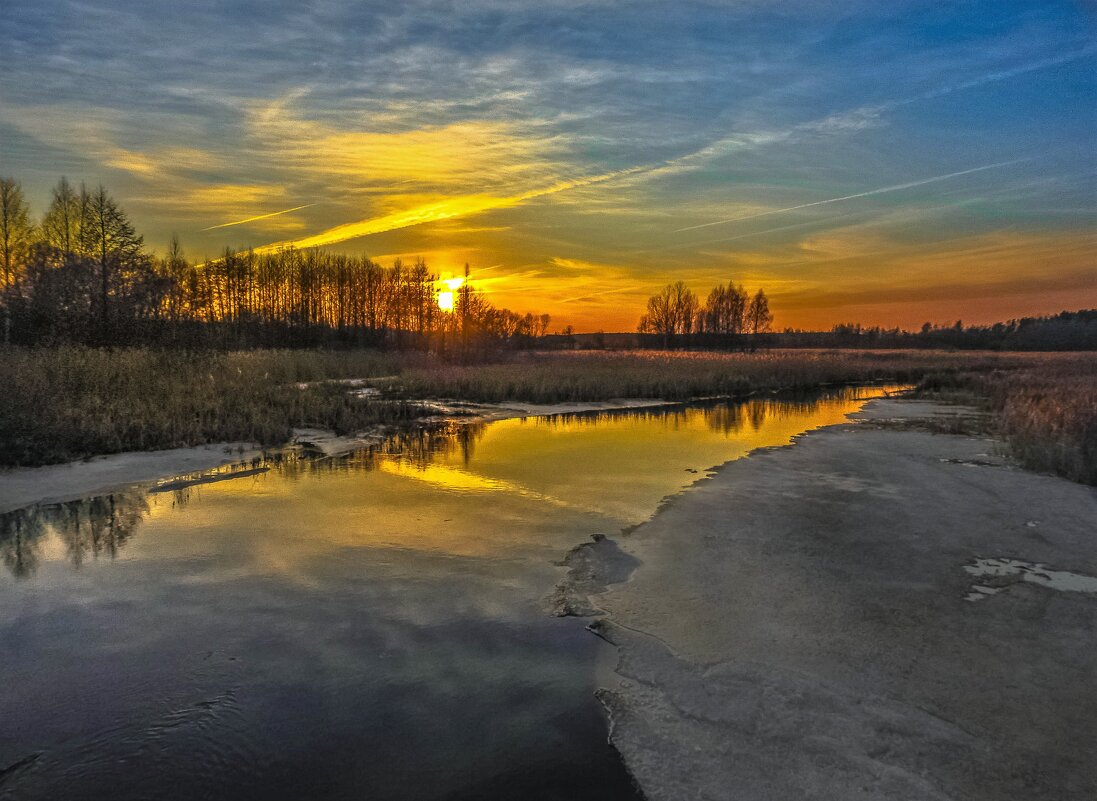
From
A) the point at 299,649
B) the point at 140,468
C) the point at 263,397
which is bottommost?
the point at 299,649

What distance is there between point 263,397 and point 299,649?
13.5 m

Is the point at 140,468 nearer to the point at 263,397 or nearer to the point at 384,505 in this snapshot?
the point at 384,505

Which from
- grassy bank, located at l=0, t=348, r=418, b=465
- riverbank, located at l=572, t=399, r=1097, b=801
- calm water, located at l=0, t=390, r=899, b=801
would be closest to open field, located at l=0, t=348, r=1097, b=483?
grassy bank, located at l=0, t=348, r=418, b=465

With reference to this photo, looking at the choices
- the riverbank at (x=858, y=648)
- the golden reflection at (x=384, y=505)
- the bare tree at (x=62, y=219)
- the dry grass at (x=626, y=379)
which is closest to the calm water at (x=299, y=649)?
the golden reflection at (x=384, y=505)

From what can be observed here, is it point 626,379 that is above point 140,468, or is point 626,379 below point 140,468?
above

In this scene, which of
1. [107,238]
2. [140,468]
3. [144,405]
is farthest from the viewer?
[107,238]

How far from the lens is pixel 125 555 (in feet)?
19.8

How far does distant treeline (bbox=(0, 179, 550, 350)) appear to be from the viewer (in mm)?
21688

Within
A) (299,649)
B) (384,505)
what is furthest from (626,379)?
(299,649)

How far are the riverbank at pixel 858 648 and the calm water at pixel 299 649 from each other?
47cm

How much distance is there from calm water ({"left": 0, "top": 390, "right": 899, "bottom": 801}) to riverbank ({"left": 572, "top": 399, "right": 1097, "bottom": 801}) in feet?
1.53

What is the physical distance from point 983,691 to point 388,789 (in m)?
3.44

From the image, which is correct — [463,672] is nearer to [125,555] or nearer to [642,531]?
[642,531]

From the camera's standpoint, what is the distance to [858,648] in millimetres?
4207
